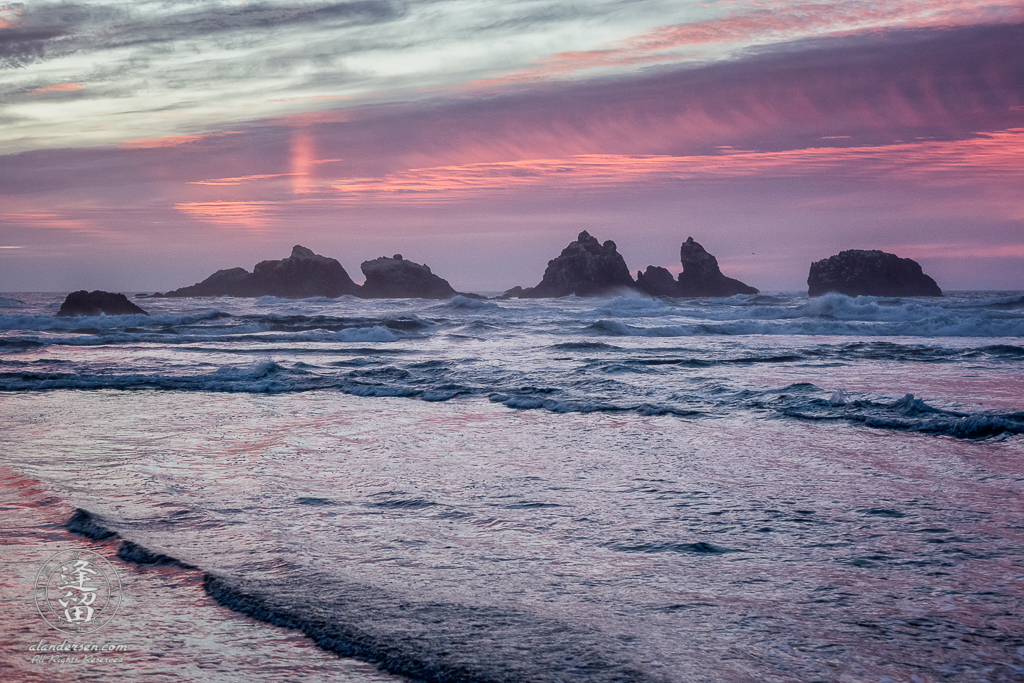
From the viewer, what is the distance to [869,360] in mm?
18422

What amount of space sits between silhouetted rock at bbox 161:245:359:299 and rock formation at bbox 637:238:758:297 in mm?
39774

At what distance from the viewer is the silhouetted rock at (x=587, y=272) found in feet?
309

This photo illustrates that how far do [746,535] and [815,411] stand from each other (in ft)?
19.0

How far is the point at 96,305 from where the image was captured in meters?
40.4

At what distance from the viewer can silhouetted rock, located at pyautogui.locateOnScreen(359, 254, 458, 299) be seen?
10106 centimetres

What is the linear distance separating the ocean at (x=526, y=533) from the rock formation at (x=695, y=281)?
274 feet

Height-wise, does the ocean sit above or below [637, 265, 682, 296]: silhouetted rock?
below

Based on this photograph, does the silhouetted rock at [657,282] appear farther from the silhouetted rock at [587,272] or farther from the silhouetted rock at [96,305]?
the silhouetted rock at [96,305]

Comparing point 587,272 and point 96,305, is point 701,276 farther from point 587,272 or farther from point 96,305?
point 96,305

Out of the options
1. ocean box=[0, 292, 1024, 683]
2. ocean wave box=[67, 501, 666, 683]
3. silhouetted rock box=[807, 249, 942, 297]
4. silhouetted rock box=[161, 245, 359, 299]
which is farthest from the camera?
silhouetted rock box=[161, 245, 359, 299]

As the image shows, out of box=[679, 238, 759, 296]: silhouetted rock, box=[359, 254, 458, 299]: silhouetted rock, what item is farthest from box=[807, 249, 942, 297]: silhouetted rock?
box=[359, 254, 458, 299]: silhouetted rock

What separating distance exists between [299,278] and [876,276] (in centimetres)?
7077

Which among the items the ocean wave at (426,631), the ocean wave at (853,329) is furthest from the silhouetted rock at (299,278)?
the ocean wave at (426,631)

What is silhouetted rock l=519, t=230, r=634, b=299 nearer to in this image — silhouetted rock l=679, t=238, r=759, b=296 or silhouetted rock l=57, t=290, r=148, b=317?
silhouetted rock l=679, t=238, r=759, b=296
